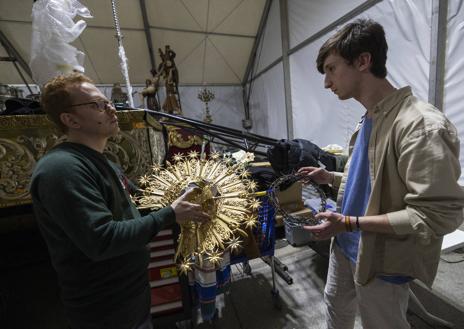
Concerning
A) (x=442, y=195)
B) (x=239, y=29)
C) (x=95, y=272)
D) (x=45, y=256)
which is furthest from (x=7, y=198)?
(x=239, y=29)

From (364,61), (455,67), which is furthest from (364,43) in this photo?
(455,67)

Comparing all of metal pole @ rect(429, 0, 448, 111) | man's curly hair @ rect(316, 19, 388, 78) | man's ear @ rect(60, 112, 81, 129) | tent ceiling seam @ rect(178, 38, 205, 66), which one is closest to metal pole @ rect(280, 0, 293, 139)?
tent ceiling seam @ rect(178, 38, 205, 66)

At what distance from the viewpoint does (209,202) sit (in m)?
0.74

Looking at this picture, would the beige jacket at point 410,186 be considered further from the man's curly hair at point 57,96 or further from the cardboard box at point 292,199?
the cardboard box at point 292,199

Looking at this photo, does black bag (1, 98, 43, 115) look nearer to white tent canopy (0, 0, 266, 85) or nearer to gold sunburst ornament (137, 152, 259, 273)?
gold sunburst ornament (137, 152, 259, 273)

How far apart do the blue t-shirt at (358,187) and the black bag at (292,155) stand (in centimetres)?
34

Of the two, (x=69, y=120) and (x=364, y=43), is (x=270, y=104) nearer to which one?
(x=364, y=43)

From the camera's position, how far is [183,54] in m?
Result: 5.40

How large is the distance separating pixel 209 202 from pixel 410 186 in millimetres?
646

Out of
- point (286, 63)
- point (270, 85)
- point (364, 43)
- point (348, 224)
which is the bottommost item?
point (348, 224)

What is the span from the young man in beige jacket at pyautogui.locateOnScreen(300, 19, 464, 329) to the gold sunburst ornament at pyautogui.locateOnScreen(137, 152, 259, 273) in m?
0.32

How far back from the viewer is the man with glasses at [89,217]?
60cm

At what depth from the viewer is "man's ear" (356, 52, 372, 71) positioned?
0.76m

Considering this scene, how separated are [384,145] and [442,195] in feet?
0.70
